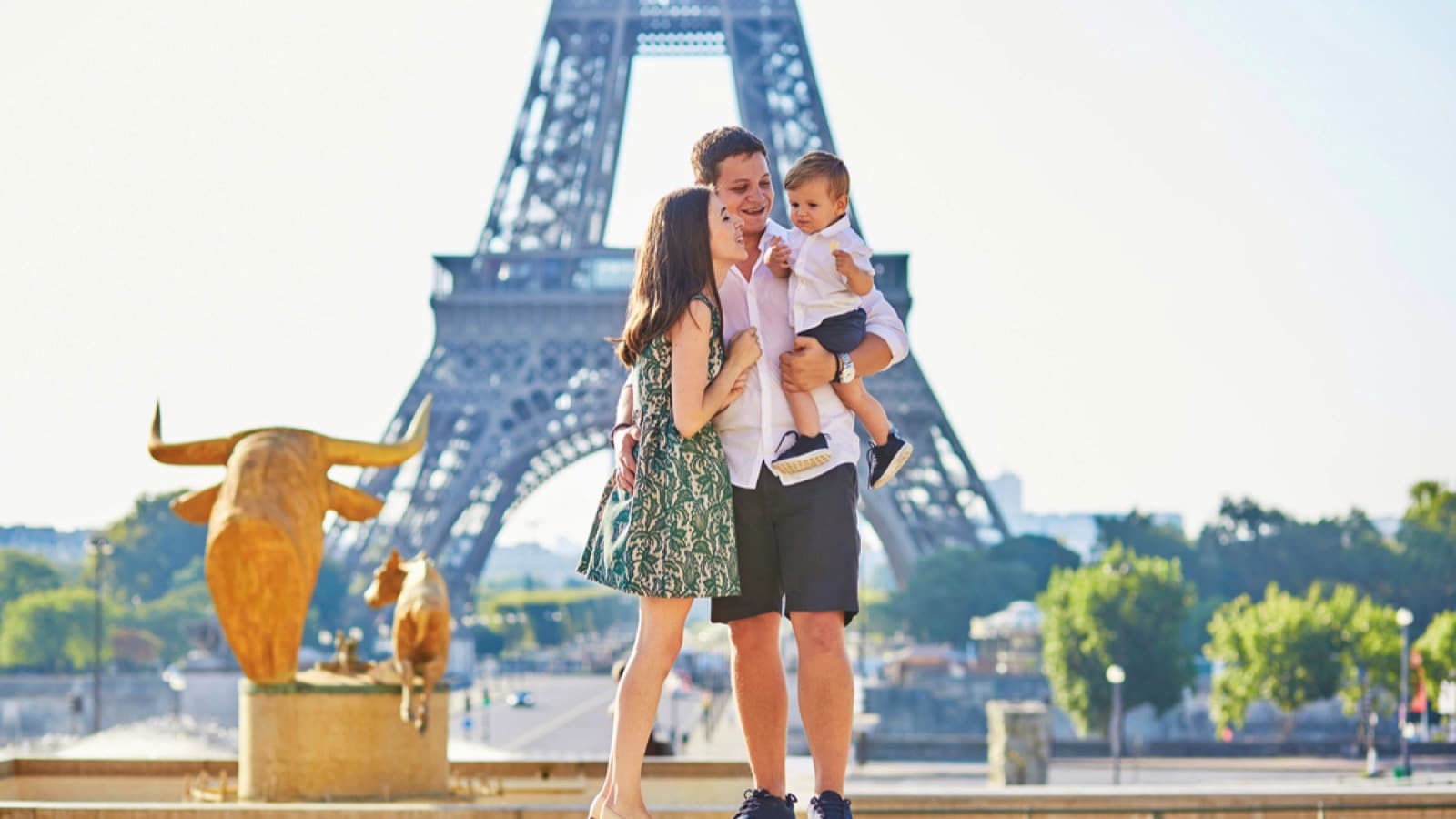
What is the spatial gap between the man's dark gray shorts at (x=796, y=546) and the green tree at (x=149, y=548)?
86.4 metres

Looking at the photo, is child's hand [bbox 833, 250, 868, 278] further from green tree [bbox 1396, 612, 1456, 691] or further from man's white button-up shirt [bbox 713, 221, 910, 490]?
green tree [bbox 1396, 612, 1456, 691]

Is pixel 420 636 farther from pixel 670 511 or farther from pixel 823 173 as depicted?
pixel 823 173

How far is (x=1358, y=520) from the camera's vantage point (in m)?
86.0

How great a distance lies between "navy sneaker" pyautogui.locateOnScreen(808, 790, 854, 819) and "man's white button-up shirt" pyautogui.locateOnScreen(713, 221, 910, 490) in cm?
92

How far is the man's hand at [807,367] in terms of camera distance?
648 centimetres

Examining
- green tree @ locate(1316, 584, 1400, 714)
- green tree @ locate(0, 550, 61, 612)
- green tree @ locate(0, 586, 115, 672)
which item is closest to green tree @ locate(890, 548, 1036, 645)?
green tree @ locate(1316, 584, 1400, 714)

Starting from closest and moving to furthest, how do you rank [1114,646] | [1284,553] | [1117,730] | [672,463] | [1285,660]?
[672,463] < [1117,730] < [1285,660] < [1114,646] < [1284,553]

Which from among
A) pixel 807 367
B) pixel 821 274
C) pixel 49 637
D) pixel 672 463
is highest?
pixel 49 637

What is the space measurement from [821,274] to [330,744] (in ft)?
23.6

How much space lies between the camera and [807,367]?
648cm

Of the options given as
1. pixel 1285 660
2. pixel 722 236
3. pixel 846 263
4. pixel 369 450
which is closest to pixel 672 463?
pixel 722 236

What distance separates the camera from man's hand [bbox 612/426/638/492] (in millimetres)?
6543

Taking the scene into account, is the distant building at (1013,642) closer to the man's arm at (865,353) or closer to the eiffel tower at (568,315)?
the eiffel tower at (568,315)

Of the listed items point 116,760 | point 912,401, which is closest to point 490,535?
point 912,401
